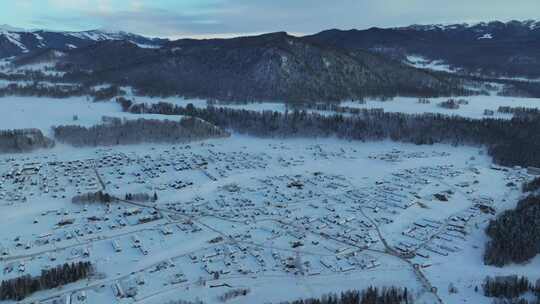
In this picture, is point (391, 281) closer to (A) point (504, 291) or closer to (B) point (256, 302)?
(A) point (504, 291)

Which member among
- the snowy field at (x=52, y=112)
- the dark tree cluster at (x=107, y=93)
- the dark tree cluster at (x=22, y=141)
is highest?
the dark tree cluster at (x=107, y=93)

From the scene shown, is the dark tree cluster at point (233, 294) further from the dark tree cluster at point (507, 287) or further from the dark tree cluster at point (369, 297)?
the dark tree cluster at point (507, 287)

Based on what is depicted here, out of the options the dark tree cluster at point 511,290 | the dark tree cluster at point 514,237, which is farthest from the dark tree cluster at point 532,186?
the dark tree cluster at point 511,290

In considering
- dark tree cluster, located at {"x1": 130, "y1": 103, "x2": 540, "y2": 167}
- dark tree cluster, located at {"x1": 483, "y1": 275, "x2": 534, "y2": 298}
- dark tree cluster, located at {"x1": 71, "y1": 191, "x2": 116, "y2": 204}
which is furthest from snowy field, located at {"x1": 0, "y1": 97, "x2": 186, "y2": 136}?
dark tree cluster, located at {"x1": 483, "y1": 275, "x2": 534, "y2": 298}

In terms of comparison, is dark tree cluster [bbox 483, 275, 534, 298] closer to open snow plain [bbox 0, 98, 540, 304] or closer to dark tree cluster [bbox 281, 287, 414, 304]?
open snow plain [bbox 0, 98, 540, 304]

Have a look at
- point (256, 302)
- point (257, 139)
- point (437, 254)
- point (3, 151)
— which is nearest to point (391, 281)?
point (437, 254)
